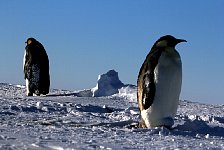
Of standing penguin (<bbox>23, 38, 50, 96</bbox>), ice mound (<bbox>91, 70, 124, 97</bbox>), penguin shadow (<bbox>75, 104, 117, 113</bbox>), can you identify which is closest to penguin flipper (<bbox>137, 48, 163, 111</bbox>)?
penguin shadow (<bbox>75, 104, 117, 113</bbox>)

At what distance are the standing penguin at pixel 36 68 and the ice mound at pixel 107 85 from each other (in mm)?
1380

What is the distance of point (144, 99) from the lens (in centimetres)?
561

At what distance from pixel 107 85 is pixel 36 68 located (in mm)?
2284

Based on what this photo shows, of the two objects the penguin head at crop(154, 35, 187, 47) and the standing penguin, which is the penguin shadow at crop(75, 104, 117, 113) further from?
the standing penguin

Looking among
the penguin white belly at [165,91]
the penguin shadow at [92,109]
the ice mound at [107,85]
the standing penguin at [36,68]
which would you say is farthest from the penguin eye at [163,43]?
the ice mound at [107,85]

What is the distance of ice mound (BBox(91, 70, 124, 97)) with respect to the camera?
44.2 ft

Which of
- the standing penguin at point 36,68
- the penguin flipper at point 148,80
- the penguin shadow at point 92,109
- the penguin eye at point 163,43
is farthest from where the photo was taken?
the standing penguin at point 36,68

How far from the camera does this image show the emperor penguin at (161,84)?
542 cm

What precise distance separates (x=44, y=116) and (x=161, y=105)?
186cm

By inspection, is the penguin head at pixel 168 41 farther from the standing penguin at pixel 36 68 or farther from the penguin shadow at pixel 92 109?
the standing penguin at pixel 36 68

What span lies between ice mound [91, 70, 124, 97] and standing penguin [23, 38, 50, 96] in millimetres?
1380

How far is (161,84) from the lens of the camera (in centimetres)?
544

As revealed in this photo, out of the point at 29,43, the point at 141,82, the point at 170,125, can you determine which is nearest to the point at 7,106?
the point at 141,82

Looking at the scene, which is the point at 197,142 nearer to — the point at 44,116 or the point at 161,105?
the point at 161,105
